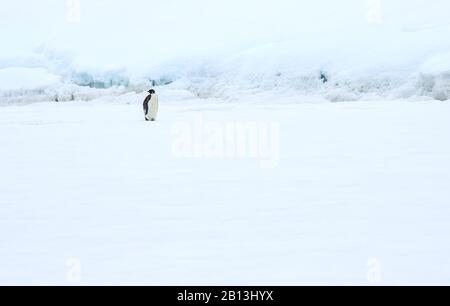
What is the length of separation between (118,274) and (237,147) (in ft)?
17.1

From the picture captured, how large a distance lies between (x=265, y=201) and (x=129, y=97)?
30.0 m

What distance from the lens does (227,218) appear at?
Answer: 4.08 m

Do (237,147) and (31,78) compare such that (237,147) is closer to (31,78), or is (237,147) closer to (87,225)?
(87,225)

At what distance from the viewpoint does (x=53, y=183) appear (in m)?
5.57

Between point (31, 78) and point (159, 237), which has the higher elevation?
point (31, 78)

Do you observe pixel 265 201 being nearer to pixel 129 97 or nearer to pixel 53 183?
pixel 53 183

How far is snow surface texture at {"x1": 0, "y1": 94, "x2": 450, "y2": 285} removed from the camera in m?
3.08

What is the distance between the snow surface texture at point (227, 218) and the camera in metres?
3.08

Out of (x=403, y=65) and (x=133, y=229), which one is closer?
(x=133, y=229)

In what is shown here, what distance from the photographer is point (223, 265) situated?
3146 mm

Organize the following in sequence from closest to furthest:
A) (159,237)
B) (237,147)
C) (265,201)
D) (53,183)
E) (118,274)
Result: (118,274) < (159,237) < (265,201) < (53,183) < (237,147)
